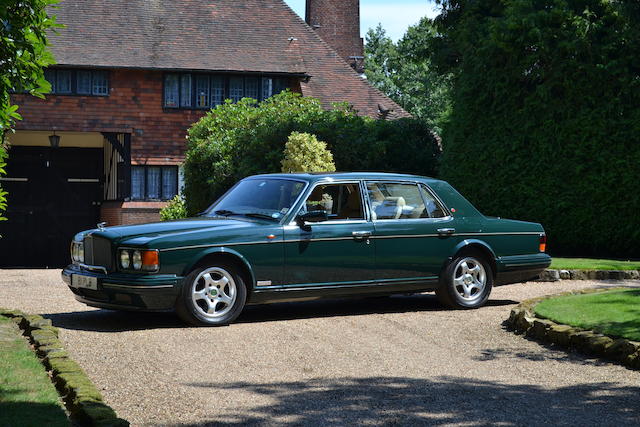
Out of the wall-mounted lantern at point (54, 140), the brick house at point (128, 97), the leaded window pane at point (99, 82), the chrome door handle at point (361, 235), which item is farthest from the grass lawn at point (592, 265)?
the wall-mounted lantern at point (54, 140)

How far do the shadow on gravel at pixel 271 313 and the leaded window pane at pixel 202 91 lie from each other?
64.3ft

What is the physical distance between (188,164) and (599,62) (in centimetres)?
1080

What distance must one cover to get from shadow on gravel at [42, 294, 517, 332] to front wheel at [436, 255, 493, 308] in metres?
0.26

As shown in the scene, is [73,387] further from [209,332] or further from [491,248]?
[491,248]

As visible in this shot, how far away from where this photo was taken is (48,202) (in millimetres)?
35281

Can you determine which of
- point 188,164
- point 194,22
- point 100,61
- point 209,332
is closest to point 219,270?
point 209,332

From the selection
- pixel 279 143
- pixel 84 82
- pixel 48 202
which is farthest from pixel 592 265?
pixel 48 202

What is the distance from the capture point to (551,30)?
21109mm

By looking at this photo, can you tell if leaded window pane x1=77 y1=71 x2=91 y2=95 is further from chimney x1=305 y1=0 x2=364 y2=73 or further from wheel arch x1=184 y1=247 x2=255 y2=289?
wheel arch x1=184 y1=247 x2=255 y2=289

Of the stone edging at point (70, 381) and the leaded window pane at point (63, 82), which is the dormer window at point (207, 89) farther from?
the stone edging at point (70, 381)

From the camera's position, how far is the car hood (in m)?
10.5

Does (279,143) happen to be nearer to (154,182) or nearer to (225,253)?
(154,182)

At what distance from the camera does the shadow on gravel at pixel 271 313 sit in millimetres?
10875

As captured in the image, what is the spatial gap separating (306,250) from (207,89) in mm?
21991
